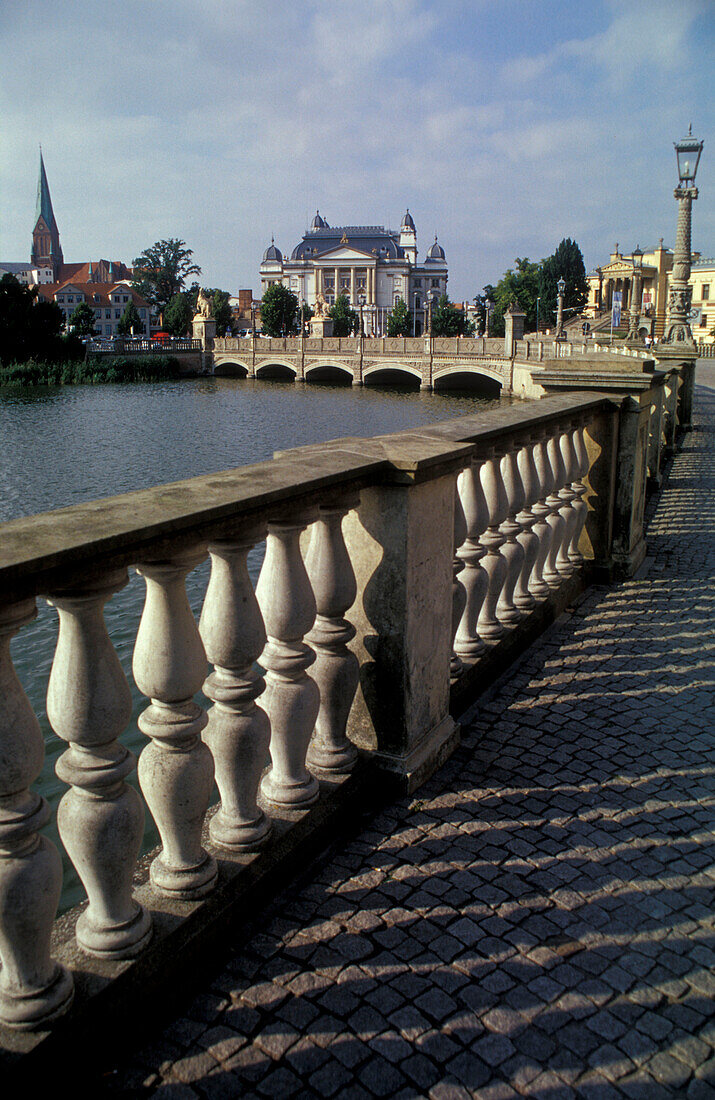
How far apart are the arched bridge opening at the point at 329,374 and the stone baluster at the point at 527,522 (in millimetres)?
62777

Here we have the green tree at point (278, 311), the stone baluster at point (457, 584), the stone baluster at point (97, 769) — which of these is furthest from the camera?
the green tree at point (278, 311)

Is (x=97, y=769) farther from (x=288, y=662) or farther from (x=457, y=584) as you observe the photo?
(x=457, y=584)

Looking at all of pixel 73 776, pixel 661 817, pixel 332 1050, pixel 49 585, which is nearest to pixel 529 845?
pixel 661 817

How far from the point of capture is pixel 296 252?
143 m

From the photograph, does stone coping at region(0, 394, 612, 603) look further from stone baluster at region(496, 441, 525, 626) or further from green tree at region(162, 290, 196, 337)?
green tree at region(162, 290, 196, 337)

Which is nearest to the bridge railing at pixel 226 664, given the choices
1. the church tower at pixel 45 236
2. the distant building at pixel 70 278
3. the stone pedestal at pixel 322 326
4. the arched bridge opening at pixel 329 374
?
the arched bridge opening at pixel 329 374

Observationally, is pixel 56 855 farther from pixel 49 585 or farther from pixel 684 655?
pixel 684 655

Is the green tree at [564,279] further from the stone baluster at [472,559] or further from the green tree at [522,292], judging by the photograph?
the stone baluster at [472,559]

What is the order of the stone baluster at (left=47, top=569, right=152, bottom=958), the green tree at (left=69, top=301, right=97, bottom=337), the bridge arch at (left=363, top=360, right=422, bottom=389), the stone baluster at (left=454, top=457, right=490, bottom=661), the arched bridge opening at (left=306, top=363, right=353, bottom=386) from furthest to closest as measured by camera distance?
the green tree at (left=69, top=301, right=97, bottom=337)
the arched bridge opening at (left=306, top=363, right=353, bottom=386)
the bridge arch at (left=363, top=360, right=422, bottom=389)
the stone baluster at (left=454, top=457, right=490, bottom=661)
the stone baluster at (left=47, top=569, right=152, bottom=958)

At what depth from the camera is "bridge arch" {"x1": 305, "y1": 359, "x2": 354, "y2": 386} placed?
217 ft

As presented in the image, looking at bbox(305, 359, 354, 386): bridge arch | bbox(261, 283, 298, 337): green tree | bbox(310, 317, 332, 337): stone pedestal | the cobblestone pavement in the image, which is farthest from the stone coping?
bbox(261, 283, 298, 337): green tree

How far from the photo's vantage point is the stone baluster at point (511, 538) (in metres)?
3.73

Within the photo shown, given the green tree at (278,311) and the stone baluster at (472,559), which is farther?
A: the green tree at (278,311)

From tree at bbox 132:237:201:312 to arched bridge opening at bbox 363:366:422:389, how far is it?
43.2 m
